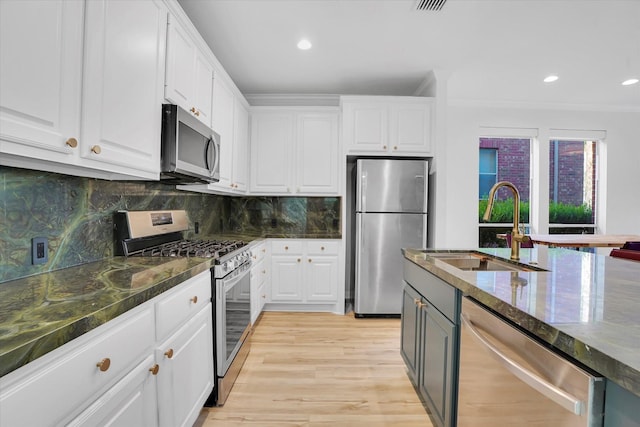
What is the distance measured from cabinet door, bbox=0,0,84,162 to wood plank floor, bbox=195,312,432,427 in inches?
62.4

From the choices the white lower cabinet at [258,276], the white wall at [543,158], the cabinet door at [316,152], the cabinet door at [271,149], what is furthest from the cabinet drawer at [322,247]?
the white wall at [543,158]

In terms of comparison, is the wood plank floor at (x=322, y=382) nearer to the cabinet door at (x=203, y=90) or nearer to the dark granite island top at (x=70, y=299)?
the dark granite island top at (x=70, y=299)

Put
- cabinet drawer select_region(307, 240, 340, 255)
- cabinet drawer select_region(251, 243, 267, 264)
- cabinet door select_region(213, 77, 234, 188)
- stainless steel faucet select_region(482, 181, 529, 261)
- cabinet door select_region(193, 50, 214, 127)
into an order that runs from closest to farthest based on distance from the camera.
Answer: stainless steel faucet select_region(482, 181, 529, 261)
cabinet door select_region(193, 50, 214, 127)
cabinet door select_region(213, 77, 234, 188)
cabinet drawer select_region(251, 243, 267, 264)
cabinet drawer select_region(307, 240, 340, 255)

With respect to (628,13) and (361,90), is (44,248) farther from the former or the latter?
(628,13)

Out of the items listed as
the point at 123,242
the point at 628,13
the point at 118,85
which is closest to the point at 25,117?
Result: the point at 118,85

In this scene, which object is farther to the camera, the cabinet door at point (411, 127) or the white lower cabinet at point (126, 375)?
the cabinet door at point (411, 127)

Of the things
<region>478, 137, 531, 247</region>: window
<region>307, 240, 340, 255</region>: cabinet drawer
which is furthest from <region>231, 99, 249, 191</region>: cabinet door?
<region>478, 137, 531, 247</region>: window

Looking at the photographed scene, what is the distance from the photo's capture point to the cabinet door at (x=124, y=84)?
113cm

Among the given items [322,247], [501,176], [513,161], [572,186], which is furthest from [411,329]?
[572,186]

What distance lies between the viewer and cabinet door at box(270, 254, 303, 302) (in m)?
3.35

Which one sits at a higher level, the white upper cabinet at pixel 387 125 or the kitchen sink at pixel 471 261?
the white upper cabinet at pixel 387 125

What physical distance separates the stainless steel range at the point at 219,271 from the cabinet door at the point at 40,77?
833mm

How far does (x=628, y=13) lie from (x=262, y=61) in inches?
119

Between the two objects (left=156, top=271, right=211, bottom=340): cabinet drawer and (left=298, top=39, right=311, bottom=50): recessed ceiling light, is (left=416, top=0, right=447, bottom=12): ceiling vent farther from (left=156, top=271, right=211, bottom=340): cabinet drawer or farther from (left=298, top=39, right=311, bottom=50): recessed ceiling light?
(left=156, top=271, right=211, bottom=340): cabinet drawer
